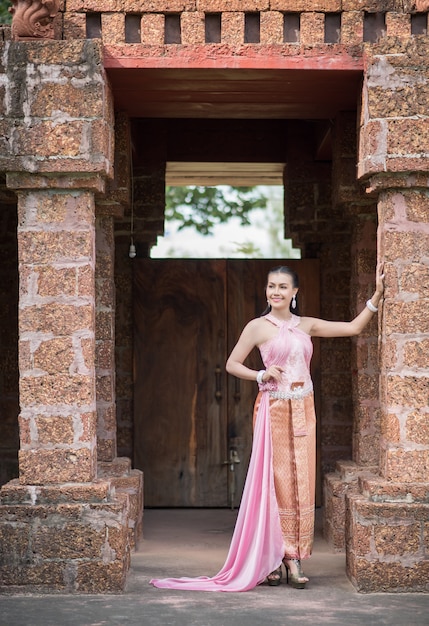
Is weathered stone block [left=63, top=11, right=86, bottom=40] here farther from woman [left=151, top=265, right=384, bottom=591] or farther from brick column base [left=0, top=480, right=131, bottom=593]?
brick column base [left=0, top=480, right=131, bottom=593]

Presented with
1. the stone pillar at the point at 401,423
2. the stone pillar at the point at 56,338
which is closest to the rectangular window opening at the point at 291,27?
the stone pillar at the point at 401,423

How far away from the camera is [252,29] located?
239 inches

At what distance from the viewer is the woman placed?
6.15 meters

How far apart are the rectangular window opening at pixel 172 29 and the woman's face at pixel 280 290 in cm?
152

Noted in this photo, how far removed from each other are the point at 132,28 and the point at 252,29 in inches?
28.1

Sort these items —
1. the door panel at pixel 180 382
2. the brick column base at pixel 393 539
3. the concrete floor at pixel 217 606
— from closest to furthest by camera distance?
the concrete floor at pixel 217 606
the brick column base at pixel 393 539
the door panel at pixel 180 382

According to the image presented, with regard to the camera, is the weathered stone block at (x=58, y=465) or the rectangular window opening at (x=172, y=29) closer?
the weathered stone block at (x=58, y=465)

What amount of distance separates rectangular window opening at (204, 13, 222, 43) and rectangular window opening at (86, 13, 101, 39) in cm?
64

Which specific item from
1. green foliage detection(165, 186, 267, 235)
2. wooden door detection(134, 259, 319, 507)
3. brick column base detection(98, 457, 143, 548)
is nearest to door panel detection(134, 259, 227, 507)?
wooden door detection(134, 259, 319, 507)

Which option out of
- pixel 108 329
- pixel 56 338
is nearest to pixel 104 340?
pixel 108 329

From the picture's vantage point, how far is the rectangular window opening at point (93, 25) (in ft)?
20.1

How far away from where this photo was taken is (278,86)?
638 centimetres

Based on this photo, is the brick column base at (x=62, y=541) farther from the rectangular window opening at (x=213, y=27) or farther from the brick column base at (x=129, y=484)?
the rectangular window opening at (x=213, y=27)

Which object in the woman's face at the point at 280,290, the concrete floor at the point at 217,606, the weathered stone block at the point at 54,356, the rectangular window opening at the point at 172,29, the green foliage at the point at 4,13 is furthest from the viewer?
the green foliage at the point at 4,13
